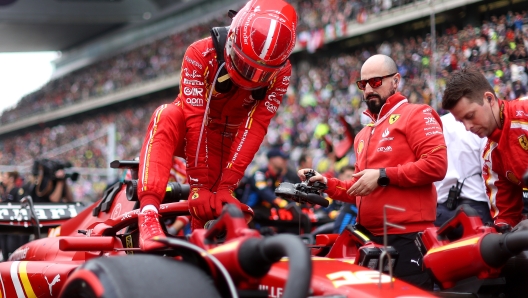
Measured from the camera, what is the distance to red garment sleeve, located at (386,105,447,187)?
11.2 feet

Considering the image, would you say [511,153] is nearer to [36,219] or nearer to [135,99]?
[36,219]

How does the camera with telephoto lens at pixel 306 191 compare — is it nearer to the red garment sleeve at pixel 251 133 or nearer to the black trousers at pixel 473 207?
the red garment sleeve at pixel 251 133

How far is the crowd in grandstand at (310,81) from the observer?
7023 mm

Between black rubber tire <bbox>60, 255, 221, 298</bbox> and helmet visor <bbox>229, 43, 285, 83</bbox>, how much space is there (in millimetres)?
1522

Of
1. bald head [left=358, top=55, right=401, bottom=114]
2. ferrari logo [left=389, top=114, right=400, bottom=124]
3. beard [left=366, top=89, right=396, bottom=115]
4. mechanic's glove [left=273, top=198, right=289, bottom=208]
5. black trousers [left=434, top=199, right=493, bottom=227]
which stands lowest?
mechanic's glove [left=273, top=198, right=289, bottom=208]

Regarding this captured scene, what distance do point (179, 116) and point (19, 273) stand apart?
1.21 m

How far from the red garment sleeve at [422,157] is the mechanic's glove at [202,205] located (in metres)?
1.03

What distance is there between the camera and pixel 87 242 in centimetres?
314

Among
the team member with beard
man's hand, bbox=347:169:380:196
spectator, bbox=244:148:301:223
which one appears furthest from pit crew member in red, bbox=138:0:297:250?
spectator, bbox=244:148:301:223

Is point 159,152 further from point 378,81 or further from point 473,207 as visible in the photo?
point 473,207

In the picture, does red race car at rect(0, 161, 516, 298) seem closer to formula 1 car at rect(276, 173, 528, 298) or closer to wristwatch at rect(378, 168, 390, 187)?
formula 1 car at rect(276, 173, 528, 298)

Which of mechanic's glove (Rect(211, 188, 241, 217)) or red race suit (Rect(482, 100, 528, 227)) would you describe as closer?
red race suit (Rect(482, 100, 528, 227))

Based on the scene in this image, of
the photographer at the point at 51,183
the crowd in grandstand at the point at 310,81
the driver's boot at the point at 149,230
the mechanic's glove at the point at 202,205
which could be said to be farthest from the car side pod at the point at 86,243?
the photographer at the point at 51,183

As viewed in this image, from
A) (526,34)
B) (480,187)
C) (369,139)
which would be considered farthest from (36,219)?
(526,34)
